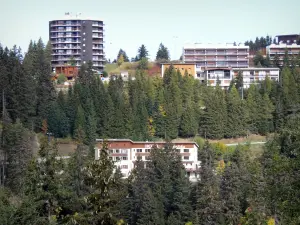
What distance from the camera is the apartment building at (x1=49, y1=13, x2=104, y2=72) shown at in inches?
2753

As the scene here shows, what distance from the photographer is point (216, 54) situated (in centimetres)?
7144

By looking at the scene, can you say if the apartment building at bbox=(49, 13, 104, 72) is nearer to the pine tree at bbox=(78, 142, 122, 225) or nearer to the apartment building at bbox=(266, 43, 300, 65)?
the apartment building at bbox=(266, 43, 300, 65)

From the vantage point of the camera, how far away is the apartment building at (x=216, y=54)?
233 ft

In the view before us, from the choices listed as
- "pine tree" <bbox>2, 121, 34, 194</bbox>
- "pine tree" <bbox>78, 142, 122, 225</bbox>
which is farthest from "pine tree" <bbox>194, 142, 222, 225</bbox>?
"pine tree" <bbox>78, 142, 122, 225</bbox>

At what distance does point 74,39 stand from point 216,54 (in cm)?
1614

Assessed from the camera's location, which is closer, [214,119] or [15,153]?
[15,153]

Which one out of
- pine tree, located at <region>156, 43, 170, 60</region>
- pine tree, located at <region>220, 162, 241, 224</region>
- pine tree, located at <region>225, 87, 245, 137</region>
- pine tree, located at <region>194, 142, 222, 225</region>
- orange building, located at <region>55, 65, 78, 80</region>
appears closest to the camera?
pine tree, located at <region>194, 142, 222, 225</region>

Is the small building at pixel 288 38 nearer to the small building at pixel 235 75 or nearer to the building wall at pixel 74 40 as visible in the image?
the small building at pixel 235 75

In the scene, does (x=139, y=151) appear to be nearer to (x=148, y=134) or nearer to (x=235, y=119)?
(x=148, y=134)

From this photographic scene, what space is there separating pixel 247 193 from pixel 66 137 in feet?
65.2

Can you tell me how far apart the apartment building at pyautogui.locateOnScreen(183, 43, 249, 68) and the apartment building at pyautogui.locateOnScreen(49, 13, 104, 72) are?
34.5 feet

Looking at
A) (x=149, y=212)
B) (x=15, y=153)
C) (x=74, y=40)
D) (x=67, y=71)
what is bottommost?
(x=149, y=212)

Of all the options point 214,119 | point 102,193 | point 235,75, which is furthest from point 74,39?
point 102,193

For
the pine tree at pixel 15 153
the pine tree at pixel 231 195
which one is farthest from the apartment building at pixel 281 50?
the pine tree at pixel 231 195
